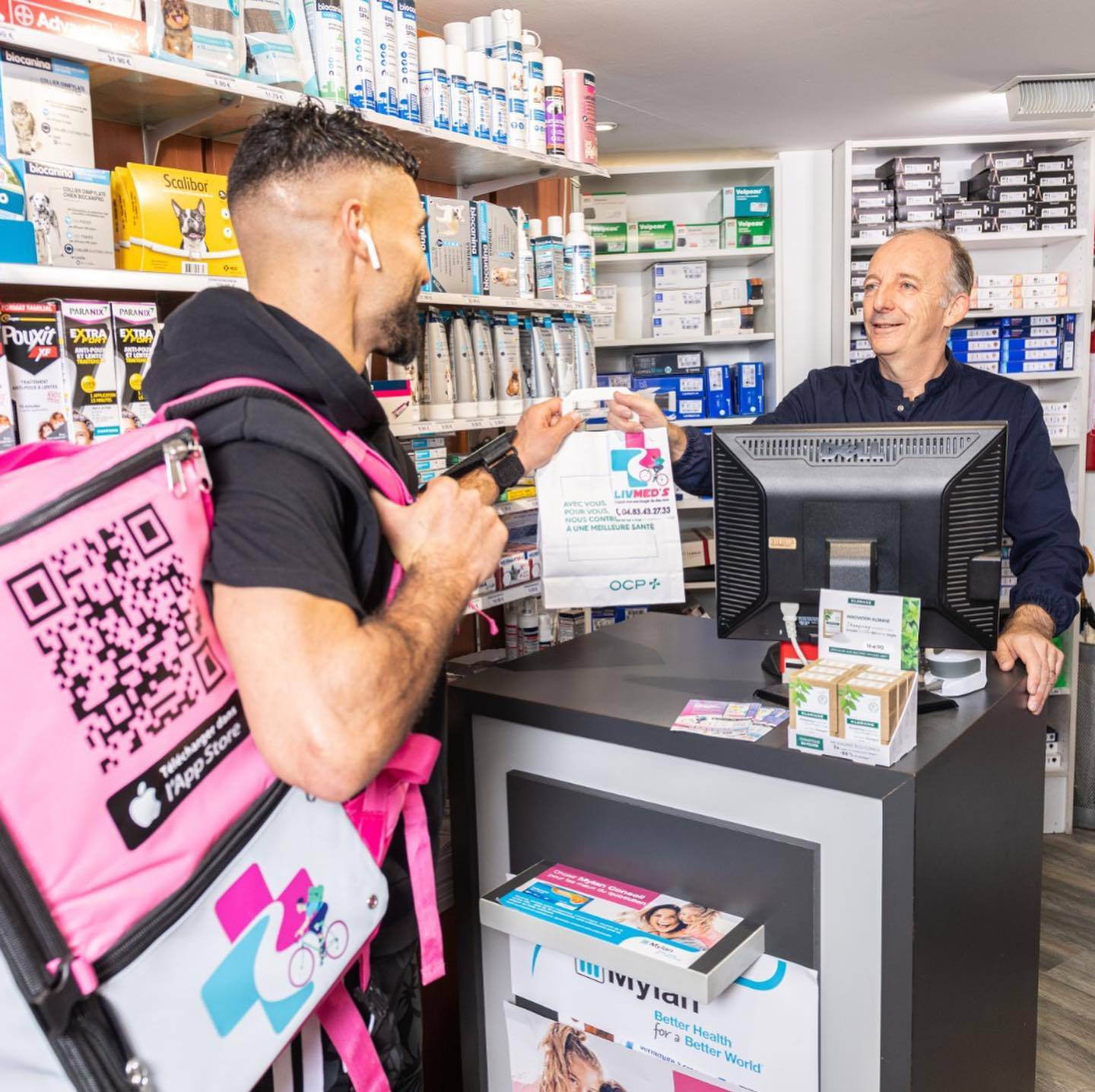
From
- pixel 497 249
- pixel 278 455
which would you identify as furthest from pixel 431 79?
pixel 278 455

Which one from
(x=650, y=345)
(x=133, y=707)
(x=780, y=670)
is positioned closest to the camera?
(x=133, y=707)

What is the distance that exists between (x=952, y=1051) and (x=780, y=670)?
0.63 meters

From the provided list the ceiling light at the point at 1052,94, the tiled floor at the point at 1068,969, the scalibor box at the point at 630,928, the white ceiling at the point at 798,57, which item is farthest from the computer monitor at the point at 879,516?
the ceiling light at the point at 1052,94

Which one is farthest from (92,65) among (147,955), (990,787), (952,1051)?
(952,1051)

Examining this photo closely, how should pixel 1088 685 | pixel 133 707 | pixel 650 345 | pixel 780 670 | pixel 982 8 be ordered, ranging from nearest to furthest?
pixel 133 707 → pixel 780 670 → pixel 982 8 → pixel 1088 685 → pixel 650 345

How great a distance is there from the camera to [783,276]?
488 centimetres

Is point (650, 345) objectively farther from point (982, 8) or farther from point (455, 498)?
point (455, 498)

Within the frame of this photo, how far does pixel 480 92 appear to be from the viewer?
8.14 feet

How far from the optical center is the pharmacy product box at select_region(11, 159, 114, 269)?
62.9 inches

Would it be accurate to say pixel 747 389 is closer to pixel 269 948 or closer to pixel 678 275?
pixel 678 275

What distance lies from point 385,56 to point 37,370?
1.05 meters

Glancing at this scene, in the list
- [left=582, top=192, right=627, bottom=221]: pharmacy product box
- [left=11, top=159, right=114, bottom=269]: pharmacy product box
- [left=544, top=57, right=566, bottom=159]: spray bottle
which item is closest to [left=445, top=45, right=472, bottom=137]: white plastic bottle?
[left=544, top=57, right=566, bottom=159]: spray bottle

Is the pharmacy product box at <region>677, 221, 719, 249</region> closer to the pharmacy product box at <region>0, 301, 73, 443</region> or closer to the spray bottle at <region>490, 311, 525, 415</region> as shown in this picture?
the spray bottle at <region>490, 311, 525, 415</region>

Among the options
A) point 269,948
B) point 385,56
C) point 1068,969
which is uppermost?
point 385,56
